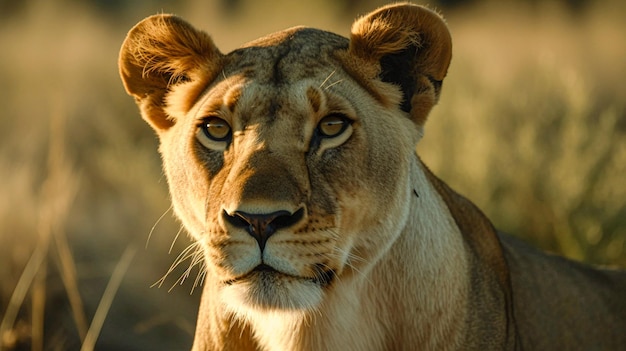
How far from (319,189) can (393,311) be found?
1.88 ft

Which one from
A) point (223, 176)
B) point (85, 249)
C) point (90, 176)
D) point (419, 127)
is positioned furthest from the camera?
point (90, 176)

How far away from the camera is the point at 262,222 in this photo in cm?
279

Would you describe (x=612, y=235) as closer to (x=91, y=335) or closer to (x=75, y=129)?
(x=91, y=335)

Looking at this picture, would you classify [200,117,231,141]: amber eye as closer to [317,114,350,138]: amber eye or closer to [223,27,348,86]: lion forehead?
[223,27,348,86]: lion forehead

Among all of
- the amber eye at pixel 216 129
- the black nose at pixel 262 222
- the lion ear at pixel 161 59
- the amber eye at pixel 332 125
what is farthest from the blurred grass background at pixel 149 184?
the black nose at pixel 262 222

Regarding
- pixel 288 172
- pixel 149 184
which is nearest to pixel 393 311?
pixel 288 172

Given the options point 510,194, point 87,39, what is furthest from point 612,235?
point 87,39

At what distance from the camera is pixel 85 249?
6746 millimetres

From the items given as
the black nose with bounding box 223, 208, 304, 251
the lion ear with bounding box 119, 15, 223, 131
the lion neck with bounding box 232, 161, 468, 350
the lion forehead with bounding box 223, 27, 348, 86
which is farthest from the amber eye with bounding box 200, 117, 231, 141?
the lion neck with bounding box 232, 161, 468, 350

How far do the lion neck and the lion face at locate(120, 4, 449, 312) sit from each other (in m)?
0.12

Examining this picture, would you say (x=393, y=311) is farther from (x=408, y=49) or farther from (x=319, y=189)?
(x=408, y=49)

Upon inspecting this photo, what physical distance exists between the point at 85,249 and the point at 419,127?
3.82 metres

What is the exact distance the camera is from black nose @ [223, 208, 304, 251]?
110 inches

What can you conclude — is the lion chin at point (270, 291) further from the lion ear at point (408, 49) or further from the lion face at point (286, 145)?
the lion ear at point (408, 49)
